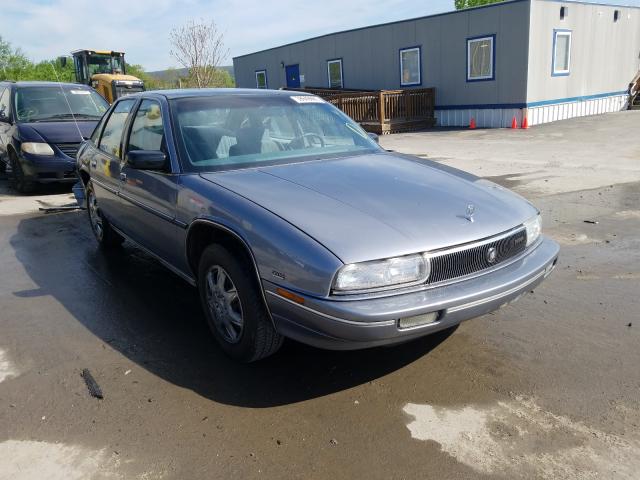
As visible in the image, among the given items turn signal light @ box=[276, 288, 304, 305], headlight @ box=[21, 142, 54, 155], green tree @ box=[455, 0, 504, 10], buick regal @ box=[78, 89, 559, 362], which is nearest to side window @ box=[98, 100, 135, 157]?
buick regal @ box=[78, 89, 559, 362]

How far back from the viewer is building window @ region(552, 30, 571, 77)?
17734 millimetres

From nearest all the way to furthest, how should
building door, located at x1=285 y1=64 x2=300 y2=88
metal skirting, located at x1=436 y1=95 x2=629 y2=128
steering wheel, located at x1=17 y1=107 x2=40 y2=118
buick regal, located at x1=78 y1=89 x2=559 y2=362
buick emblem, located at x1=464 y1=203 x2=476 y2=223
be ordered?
1. buick regal, located at x1=78 y1=89 x2=559 y2=362
2. buick emblem, located at x1=464 y1=203 x2=476 y2=223
3. steering wheel, located at x1=17 y1=107 x2=40 y2=118
4. metal skirting, located at x1=436 y1=95 x2=629 y2=128
5. building door, located at x1=285 y1=64 x2=300 y2=88

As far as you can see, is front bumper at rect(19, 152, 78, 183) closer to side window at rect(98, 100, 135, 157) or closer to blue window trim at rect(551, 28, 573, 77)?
side window at rect(98, 100, 135, 157)

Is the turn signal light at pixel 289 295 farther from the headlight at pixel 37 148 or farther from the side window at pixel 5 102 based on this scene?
the side window at pixel 5 102

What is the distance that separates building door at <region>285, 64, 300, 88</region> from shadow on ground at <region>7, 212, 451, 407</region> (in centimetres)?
2146

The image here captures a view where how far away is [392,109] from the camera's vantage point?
18797 mm

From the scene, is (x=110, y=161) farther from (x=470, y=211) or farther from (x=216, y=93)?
(x=470, y=211)

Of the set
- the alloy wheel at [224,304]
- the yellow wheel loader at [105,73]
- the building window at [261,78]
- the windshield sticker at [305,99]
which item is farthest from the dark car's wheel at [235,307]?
the building window at [261,78]

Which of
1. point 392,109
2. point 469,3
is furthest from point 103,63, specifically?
point 469,3

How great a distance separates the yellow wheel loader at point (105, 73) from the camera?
19.7m

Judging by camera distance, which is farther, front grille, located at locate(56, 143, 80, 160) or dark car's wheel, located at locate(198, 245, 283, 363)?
front grille, located at locate(56, 143, 80, 160)

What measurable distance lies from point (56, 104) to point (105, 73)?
46.0 feet

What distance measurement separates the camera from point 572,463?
2.44 m

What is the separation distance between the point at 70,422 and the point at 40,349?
105 cm
